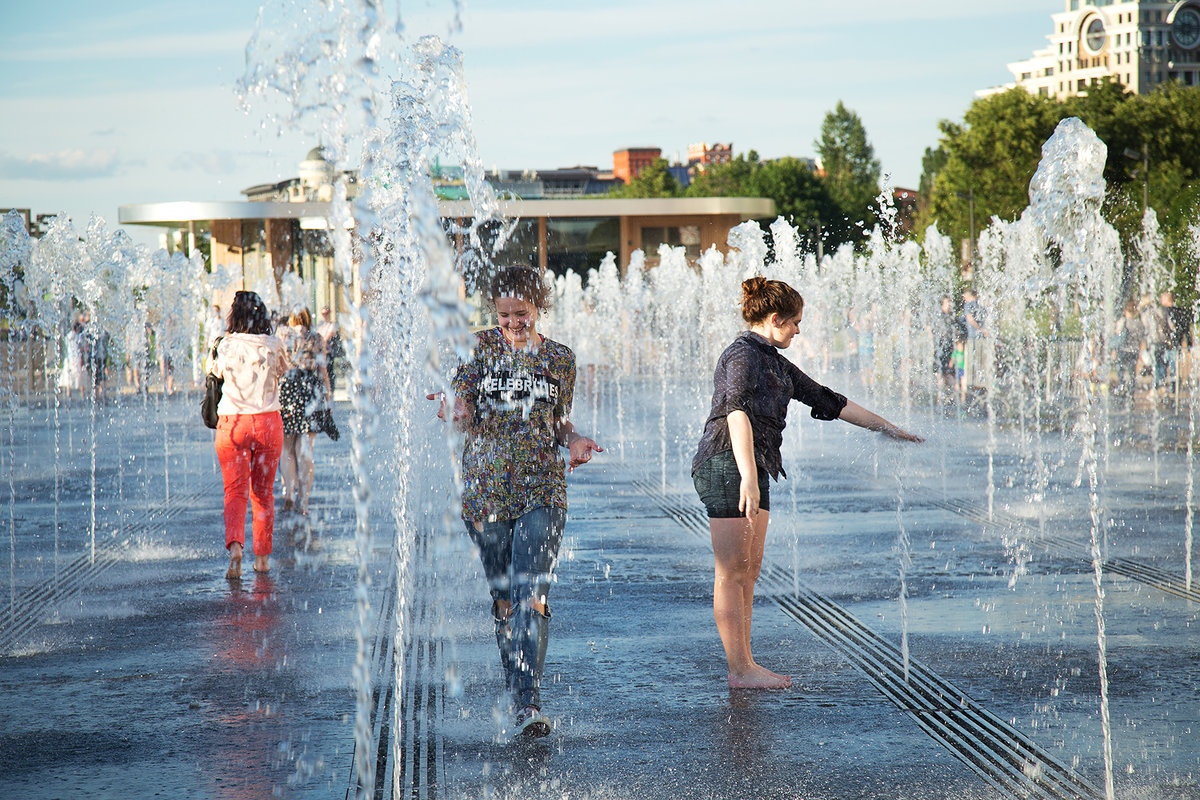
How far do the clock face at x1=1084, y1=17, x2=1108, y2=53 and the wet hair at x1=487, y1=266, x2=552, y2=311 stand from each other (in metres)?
149

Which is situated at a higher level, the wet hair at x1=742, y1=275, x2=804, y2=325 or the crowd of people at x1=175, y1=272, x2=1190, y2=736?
the wet hair at x1=742, y1=275, x2=804, y2=325

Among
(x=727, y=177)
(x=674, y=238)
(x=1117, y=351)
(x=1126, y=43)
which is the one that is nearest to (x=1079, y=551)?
(x=1117, y=351)

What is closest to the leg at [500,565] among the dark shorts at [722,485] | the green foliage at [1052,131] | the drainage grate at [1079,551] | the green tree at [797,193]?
the dark shorts at [722,485]

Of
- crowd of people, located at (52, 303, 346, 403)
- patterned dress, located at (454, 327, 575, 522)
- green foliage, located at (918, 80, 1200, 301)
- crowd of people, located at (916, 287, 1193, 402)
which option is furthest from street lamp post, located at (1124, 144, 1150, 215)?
patterned dress, located at (454, 327, 575, 522)

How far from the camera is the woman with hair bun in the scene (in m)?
4.95

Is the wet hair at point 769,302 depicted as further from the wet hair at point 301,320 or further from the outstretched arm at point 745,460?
the wet hair at point 301,320

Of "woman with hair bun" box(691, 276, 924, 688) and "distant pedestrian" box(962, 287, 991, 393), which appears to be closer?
"woman with hair bun" box(691, 276, 924, 688)

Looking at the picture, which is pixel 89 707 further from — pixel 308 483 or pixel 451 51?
pixel 308 483

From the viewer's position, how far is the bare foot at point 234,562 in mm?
7496

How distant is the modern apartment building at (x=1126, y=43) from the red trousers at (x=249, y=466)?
133 meters

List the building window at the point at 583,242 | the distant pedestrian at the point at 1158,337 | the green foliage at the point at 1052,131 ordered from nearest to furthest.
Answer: the distant pedestrian at the point at 1158,337 < the green foliage at the point at 1052,131 < the building window at the point at 583,242

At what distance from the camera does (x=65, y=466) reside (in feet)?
47.3

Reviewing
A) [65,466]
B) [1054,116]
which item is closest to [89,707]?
[65,466]

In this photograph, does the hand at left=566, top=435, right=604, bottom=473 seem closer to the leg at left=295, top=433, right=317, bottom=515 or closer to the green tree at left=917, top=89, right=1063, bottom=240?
the leg at left=295, top=433, right=317, bottom=515
